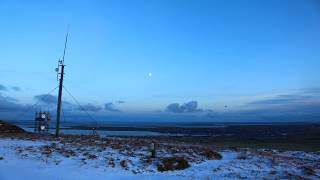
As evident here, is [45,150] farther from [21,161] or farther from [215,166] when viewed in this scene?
[215,166]

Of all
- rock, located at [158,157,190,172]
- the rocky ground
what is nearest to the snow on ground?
the rocky ground

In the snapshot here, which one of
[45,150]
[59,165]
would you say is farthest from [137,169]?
[45,150]

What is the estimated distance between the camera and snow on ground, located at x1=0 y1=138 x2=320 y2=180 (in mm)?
19750

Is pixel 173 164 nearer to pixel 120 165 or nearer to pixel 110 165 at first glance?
pixel 120 165

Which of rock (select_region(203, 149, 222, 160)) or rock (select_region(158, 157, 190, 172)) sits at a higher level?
rock (select_region(203, 149, 222, 160))

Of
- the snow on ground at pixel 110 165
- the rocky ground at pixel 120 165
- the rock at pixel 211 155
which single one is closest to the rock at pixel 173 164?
the rocky ground at pixel 120 165

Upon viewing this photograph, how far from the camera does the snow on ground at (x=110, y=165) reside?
64.8ft

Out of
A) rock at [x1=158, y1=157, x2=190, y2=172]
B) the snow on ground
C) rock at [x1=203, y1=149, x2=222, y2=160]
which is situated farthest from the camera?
rock at [x1=203, y1=149, x2=222, y2=160]

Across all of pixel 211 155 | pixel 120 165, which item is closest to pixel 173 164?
pixel 120 165

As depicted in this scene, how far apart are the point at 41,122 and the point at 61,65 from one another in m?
12.1

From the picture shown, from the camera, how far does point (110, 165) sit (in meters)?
21.5

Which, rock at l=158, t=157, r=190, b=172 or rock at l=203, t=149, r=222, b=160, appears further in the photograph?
rock at l=203, t=149, r=222, b=160

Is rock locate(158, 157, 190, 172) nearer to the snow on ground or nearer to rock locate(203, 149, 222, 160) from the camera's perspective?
the snow on ground

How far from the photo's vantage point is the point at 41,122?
41.8 m
